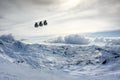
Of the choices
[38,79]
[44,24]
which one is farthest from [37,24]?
[38,79]

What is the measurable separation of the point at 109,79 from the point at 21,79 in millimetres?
118482

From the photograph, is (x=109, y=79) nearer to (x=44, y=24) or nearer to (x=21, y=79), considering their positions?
(x=21, y=79)

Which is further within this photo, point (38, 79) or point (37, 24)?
point (38, 79)

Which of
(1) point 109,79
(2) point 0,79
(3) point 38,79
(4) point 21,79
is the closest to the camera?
(2) point 0,79

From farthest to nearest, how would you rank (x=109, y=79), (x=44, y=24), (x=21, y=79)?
(x=109, y=79) → (x=21, y=79) → (x=44, y=24)

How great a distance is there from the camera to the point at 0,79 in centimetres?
6144

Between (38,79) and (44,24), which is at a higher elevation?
(44,24)

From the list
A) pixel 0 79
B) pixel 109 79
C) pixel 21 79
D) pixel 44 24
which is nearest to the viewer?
pixel 44 24

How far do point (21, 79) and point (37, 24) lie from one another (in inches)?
2098

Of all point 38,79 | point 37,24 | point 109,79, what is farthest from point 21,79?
point 109,79

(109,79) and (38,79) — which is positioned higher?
(38,79)

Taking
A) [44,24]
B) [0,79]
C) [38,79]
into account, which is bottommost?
[38,79]

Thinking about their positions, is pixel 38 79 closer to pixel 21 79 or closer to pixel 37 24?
pixel 21 79

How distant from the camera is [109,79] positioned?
178m
